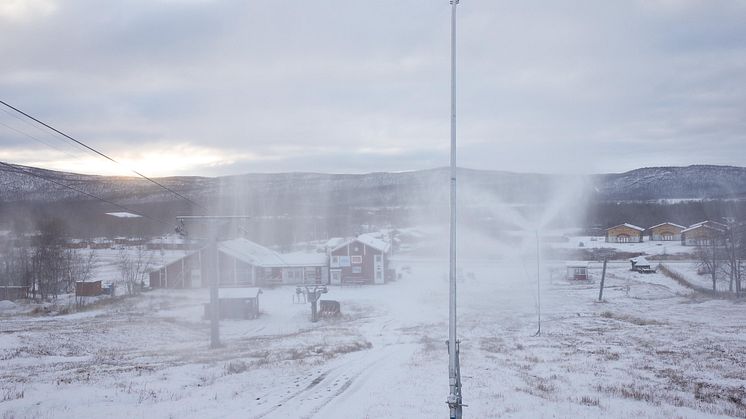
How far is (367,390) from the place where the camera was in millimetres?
17797

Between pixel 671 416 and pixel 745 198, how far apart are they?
451ft

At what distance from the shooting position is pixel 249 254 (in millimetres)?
65750

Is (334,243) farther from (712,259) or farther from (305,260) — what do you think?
(712,259)

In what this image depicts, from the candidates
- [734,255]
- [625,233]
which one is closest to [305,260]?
[734,255]

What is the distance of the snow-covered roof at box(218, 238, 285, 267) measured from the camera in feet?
210

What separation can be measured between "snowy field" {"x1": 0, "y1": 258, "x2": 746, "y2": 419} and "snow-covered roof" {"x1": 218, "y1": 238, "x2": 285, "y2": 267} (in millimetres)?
12495

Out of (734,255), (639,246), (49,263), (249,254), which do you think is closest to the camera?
(734,255)

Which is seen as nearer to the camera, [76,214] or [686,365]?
[686,365]

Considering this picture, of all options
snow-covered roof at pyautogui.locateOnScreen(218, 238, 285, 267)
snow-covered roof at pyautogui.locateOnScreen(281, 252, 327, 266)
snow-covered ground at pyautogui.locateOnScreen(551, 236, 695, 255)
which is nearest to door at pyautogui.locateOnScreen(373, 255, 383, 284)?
snow-covered roof at pyautogui.locateOnScreen(281, 252, 327, 266)

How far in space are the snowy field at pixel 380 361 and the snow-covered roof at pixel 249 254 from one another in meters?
12.5

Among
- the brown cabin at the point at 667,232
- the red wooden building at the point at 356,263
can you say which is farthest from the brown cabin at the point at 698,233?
the red wooden building at the point at 356,263

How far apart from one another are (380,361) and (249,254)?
1751 inches

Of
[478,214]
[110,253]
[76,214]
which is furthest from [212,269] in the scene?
[478,214]

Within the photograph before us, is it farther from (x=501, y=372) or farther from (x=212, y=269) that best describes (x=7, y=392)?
(x=501, y=372)
